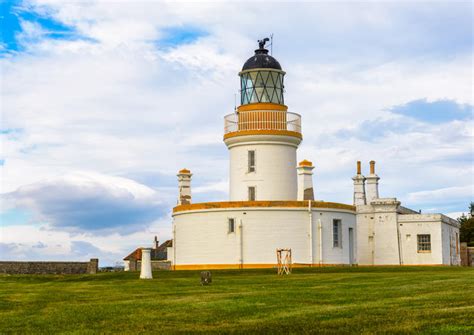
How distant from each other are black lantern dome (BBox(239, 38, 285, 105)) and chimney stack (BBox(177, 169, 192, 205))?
22.9 ft

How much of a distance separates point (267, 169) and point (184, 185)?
7.62 metres

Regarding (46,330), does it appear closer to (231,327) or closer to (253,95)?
(231,327)

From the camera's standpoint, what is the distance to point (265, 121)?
42.7 m

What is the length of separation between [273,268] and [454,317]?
2617 centimetres

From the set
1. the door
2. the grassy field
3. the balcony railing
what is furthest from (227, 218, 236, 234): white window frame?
the grassy field

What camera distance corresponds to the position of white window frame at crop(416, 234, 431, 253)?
46.9 metres

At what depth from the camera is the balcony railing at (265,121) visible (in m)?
42.7

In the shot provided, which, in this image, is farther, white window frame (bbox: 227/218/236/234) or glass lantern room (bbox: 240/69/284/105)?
glass lantern room (bbox: 240/69/284/105)

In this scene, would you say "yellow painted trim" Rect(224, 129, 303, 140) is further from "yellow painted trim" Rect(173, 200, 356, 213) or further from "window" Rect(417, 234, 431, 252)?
"window" Rect(417, 234, 431, 252)

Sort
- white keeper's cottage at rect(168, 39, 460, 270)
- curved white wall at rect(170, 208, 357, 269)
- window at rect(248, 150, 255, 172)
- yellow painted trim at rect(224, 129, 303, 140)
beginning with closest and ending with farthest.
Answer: curved white wall at rect(170, 208, 357, 269)
white keeper's cottage at rect(168, 39, 460, 270)
yellow painted trim at rect(224, 129, 303, 140)
window at rect(248, 150, 255, 172)

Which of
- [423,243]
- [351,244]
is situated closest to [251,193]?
[351,244]

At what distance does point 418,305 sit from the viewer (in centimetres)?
1420

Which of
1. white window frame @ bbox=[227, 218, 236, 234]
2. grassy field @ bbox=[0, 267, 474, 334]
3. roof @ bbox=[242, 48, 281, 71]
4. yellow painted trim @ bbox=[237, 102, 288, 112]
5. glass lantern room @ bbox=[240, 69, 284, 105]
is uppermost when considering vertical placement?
roof @ bbox=[242, 48, 281, 71]

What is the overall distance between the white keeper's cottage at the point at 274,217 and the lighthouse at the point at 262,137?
6 cm
